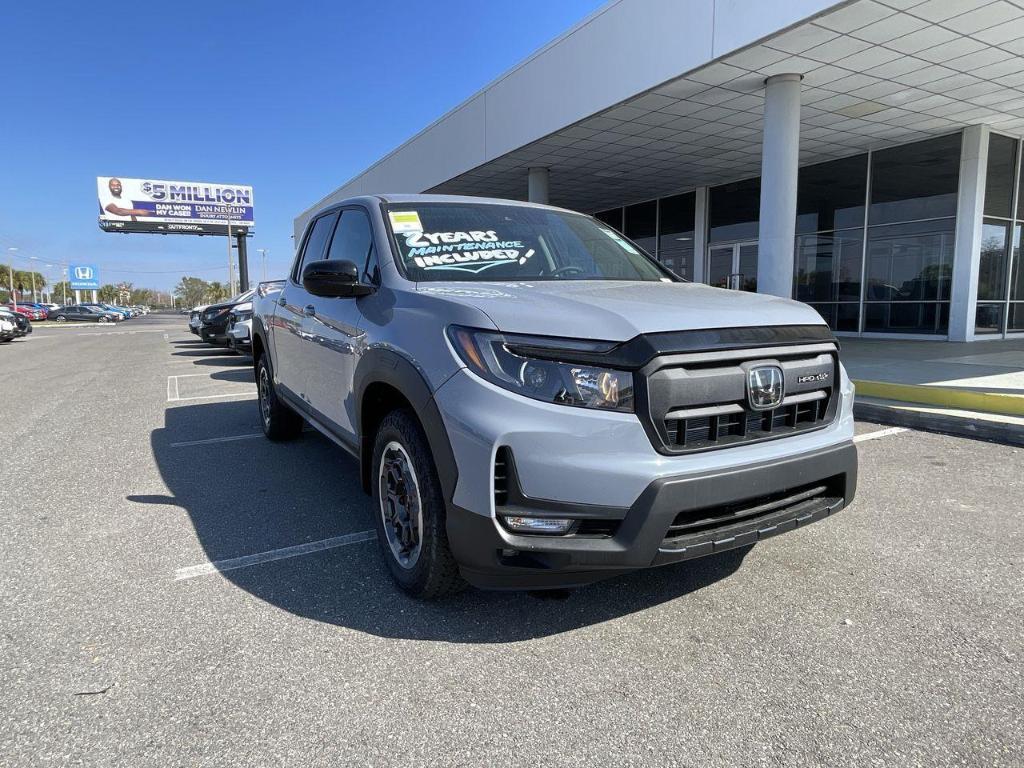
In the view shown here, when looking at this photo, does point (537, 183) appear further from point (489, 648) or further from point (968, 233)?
point (489, 648)

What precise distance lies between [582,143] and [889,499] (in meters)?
11.9

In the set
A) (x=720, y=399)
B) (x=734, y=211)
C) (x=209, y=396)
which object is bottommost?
(x=209, y=396)

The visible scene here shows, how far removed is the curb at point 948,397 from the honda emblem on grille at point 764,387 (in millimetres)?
5242

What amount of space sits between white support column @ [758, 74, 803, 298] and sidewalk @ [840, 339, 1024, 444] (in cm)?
187

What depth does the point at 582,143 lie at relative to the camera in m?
14.2

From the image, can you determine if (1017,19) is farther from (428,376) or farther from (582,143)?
(428,376)

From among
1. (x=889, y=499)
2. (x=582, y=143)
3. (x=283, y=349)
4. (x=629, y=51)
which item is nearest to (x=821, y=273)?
(x=582, y=143)

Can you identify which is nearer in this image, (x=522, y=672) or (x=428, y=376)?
(x=522, y=672)

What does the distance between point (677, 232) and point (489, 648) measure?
19.5 m

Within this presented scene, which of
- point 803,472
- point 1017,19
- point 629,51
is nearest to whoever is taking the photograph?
point 803,472

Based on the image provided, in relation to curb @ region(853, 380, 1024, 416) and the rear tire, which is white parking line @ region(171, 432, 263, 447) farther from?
curb @ region(853, 380, 1024, 416)

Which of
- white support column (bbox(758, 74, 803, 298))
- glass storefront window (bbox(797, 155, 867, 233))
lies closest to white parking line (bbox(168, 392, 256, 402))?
white support column (bbox(758, 74, 803, 298))

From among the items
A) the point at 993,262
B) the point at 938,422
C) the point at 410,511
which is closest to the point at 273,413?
the point at 410,511

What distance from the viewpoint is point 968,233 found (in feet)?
43.5
